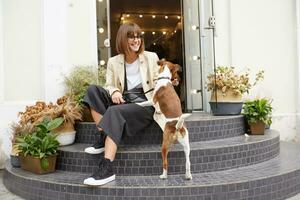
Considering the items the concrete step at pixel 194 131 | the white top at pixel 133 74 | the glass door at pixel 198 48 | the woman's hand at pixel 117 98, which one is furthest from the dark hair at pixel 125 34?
the glass door at pixel 198 48

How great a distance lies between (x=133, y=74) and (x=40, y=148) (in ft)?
3.56

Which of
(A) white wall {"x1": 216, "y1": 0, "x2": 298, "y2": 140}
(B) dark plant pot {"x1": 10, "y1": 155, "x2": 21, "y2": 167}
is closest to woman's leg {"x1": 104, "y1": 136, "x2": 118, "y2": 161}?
(B) dark plant pot {"x1": 10, "y1": 155, "x2": 21, "y2": 167}

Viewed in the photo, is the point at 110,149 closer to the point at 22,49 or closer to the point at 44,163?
the point at 44,163

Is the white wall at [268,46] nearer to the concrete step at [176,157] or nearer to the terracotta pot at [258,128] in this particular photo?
the terracotta pot at [258,128]

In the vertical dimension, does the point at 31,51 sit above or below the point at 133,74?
above

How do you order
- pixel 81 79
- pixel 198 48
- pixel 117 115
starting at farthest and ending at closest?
pixel 198 48
pixel 81 79
pixel 117 115

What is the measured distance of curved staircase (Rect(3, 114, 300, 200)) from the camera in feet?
8.57

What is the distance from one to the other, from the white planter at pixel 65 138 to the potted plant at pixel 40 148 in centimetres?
14

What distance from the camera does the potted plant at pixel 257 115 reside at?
12.5ft

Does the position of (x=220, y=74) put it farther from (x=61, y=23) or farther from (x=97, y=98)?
(x=61, y=23)

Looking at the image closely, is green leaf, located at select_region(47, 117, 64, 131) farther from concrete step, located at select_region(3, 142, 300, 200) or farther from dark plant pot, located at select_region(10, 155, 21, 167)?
dark plant pot, located at select_region(10, 155, 21, 167)

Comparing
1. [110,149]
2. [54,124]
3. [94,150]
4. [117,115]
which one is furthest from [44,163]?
[117,115]

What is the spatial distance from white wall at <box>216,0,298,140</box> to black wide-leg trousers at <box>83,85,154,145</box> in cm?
208

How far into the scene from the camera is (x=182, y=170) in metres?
2.92
